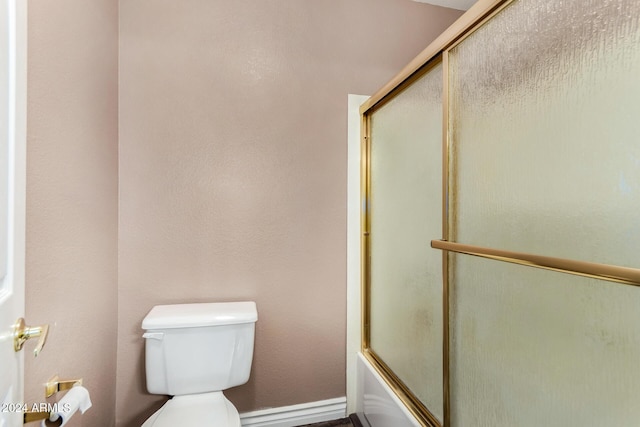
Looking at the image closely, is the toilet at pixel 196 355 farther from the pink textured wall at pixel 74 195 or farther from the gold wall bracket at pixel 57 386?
the gold wall bracket at pixel 57 386

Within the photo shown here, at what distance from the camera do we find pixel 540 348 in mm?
776

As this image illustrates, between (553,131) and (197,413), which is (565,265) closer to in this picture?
(553,131)

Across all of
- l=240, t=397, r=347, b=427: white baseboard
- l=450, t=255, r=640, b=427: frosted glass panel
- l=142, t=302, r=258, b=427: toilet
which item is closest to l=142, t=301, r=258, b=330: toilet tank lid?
l=142, t=302, r=258, b=427: toilet

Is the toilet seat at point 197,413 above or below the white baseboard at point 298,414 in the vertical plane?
above

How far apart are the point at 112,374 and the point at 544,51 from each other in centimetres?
197

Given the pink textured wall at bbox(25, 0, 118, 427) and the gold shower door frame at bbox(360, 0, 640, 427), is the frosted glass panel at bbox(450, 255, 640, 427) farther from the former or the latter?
the pink textured wall at bbox(25, 0, 118, 427)

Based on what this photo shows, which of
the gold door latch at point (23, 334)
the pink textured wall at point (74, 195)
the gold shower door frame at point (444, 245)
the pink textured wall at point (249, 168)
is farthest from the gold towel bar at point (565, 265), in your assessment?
the pink textured wall at point (74, 195)

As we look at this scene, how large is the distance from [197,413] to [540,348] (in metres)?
1.22

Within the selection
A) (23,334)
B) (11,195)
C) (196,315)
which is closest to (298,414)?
(196,315)

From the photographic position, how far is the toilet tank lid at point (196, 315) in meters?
1.32

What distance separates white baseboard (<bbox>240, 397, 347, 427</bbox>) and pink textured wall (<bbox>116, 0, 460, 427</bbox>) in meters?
0.04

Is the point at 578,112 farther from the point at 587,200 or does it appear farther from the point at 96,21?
the point at 96,21

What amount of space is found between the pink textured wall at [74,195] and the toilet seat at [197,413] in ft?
0.84

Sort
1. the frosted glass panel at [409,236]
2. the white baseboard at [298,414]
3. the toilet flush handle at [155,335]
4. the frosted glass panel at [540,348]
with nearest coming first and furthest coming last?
the frosted glass panel at [540,348], the frosted glass panel at [409,236], the toilet flush handle at [155,335], the white baseboard at [298,414]
